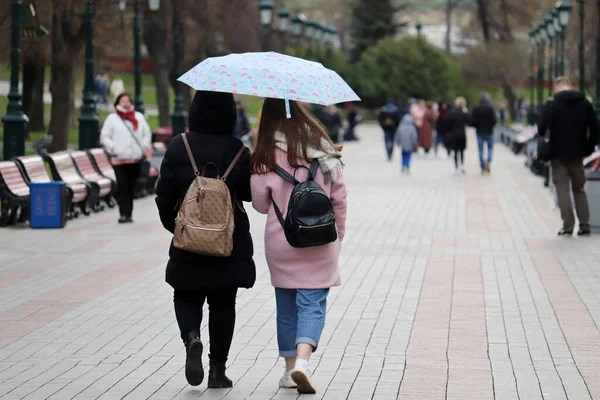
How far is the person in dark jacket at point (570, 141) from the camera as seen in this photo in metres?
14.2

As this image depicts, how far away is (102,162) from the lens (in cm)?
1958

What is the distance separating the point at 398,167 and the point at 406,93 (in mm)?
40911

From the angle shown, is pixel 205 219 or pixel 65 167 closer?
pixel 205 219

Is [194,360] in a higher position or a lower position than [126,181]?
lower

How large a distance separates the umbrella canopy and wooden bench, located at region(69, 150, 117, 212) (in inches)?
452

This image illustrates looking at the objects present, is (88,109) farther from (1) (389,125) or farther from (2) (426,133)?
(2) (426,133)

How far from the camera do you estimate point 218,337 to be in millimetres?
A: 6688

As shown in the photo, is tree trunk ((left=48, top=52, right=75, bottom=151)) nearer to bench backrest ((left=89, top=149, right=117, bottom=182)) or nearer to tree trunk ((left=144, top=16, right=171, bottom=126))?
tree trunk ((left=144, top=16, right=171, bottom=126))

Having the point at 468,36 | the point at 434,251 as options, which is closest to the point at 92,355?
the point at 434,251

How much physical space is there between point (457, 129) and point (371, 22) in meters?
53.6

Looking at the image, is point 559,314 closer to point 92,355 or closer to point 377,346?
point 377,346

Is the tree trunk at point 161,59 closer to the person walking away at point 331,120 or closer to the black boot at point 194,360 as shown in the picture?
the person walking away at point 331,120

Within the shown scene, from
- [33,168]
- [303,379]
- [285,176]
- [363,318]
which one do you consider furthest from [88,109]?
[303,379]

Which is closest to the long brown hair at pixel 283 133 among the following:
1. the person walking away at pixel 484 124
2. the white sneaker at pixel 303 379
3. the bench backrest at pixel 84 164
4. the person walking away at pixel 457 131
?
the white sneaker at pixel 303 379
